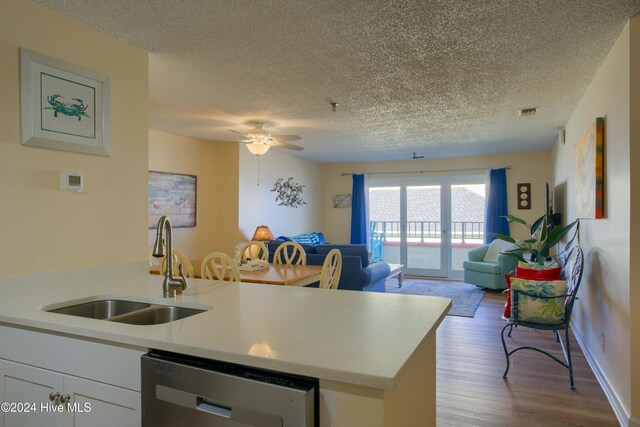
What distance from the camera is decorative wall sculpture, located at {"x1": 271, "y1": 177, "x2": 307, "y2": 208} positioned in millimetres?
6977

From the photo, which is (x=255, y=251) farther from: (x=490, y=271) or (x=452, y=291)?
(x=490, y=271)

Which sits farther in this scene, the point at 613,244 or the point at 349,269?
the point at 349,269

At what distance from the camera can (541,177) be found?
22.9ft

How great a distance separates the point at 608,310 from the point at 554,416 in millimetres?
831

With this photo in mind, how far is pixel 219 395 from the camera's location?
3.71ft

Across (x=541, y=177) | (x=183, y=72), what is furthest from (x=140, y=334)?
(x=541, y=177)

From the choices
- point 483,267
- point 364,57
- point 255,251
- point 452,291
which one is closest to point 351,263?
point 255,251

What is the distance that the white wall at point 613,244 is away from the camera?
235 centimetres

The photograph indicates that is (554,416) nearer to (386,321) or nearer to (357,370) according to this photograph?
(386,321)

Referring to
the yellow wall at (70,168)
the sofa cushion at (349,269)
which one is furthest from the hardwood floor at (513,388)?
the yellow wall at (70,168)

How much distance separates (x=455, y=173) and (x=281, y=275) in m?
5.12

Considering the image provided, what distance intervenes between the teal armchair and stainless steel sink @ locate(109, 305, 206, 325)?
538 cm

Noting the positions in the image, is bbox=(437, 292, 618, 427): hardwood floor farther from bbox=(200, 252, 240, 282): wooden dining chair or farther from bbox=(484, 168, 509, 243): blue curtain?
bbox=(484, 168, 509, 243): blue curtain

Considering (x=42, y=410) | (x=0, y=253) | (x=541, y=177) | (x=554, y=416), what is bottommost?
(x=554, y=416)
